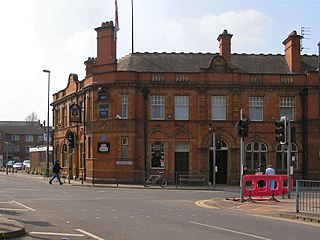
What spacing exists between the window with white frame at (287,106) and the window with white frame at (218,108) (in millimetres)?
4634

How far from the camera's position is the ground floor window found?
42312 mm

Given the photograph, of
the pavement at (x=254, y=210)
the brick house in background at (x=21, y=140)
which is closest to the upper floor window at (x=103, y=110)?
the pavement at (x=254, y=210)

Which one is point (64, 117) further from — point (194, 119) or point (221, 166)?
point (221, 166)

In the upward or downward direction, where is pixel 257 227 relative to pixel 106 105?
downward

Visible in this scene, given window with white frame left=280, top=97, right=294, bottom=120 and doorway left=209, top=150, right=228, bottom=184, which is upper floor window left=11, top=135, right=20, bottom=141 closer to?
doorway left=209, top=150, right=228, bottom=184

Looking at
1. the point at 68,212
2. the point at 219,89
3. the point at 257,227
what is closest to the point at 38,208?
the point at 68,212

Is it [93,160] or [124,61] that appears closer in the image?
[93,160]

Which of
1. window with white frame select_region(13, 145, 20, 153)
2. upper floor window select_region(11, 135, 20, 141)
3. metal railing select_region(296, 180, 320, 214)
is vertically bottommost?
metal railing select_region(296, 180, 320, 214)

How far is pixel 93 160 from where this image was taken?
4262cm

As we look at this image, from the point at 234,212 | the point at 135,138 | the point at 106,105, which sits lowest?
the point at 234,212

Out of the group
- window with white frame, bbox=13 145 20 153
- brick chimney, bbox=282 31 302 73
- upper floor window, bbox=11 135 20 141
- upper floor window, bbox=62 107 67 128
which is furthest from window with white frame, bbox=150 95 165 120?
window with white frame, bbox=13 145 20 153

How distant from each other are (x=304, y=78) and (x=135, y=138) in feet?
47.0

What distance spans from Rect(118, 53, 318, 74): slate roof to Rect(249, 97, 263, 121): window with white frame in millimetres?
2891

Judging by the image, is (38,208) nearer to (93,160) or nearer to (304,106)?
(93,160)
